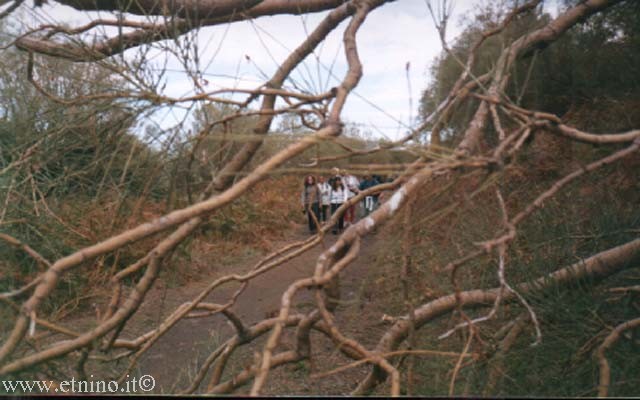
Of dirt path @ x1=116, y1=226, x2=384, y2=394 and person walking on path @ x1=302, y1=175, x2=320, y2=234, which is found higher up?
person walking on path @ x1=302, y1=175, x2=320, y2=234

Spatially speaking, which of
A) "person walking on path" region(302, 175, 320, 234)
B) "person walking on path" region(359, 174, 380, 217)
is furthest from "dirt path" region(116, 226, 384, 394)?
"person walking on path" region(302, 175, 320, 234)

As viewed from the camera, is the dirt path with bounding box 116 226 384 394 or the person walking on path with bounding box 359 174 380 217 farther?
the dirt path with bounding box 116 226 384 394

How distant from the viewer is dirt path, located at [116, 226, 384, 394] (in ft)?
13.1

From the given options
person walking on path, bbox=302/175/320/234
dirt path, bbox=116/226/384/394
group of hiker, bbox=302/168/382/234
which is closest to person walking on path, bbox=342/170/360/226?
group of hiker, bbox=302/168/382/234

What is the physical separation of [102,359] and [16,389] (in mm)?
515

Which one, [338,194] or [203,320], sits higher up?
[338,194]

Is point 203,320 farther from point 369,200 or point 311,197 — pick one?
point 311,197

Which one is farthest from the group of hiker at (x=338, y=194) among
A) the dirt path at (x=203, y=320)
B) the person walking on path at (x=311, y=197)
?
the dirt path at (x=203, y=320)

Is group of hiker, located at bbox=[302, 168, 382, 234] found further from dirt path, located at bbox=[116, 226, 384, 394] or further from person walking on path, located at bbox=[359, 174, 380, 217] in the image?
dirt path, located at bbox=[116, 226, 384, 394]

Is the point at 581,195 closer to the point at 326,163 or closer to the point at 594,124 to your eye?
the point at 594,124

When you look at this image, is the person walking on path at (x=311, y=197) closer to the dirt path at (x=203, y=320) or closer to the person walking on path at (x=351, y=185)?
the person walking on path at (x=351, y=185)

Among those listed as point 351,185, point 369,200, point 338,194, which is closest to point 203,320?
point 369,200

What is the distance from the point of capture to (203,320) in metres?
5.84

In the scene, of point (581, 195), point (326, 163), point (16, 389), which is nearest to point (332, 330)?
point (326, 163)
